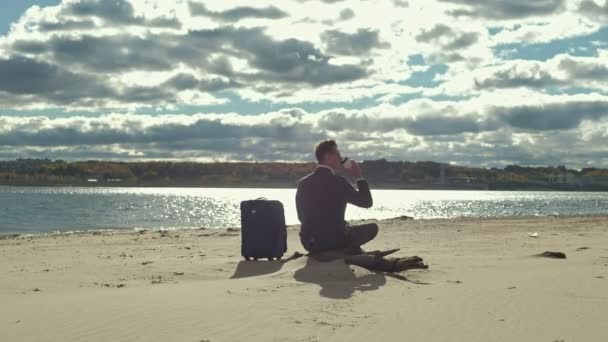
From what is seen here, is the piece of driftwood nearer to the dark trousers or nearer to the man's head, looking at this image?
the dark trousers

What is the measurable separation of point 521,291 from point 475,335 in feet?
6.49

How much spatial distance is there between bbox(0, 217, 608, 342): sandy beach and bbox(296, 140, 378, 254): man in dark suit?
0.49m

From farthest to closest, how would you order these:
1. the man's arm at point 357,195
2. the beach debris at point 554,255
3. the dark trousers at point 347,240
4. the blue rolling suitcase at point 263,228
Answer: the beach debris at point 554,255
the blue rolling suitcase at point 263,228
the dark trousers at point 347,240
the man's arm at point 357,195

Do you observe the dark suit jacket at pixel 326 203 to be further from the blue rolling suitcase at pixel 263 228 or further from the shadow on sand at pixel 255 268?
the blue rolling suitcase at pixel 263 228

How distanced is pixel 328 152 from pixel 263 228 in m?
1.93

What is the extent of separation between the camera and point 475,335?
4992 mm

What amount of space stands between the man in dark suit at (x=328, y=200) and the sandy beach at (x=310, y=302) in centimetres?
49

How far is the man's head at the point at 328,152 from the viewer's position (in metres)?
8.57

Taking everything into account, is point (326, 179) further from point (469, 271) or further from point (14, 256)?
point (14, 256)

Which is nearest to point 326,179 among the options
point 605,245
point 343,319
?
point 343,319

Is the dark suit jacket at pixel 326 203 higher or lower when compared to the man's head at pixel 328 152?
lower

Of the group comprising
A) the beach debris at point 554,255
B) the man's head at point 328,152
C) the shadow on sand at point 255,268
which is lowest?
the shadow on sand at point 255,268

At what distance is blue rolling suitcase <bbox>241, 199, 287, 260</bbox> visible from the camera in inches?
388

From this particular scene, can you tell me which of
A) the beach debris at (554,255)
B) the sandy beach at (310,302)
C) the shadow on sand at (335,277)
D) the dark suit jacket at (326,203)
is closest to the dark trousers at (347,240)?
the dark suit jacket at (326,203)
